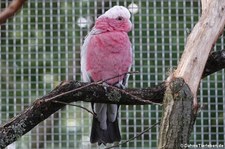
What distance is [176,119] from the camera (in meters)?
0.97

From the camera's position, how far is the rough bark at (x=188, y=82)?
0.96 m

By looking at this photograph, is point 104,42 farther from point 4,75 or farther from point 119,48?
point 4,75

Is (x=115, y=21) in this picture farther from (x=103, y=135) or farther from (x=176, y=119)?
(x=176, y=119)

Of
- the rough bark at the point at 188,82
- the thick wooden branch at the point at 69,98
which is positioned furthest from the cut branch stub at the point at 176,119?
the thick wooden branch at the point at 69,98

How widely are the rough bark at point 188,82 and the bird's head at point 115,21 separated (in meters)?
0.40

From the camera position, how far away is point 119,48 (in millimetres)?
1482

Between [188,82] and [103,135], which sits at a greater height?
[188,82]

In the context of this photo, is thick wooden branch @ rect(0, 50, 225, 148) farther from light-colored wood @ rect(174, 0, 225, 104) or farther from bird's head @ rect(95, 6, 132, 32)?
bird's head @ rect(95, 6, 132, 32)

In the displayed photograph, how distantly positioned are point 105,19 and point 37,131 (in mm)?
570

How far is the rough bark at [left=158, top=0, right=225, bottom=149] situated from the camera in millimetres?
964

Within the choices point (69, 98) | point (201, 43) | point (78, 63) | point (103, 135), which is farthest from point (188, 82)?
point (78, 63)

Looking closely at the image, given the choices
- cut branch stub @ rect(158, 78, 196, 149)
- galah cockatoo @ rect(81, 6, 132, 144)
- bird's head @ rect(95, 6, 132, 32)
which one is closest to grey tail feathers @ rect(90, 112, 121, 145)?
galah cockatoo @ rect(81, 6, 132, 144)

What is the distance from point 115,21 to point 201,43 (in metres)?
0.46

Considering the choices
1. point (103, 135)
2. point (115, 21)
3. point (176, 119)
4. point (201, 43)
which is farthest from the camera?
point (115, 21)
